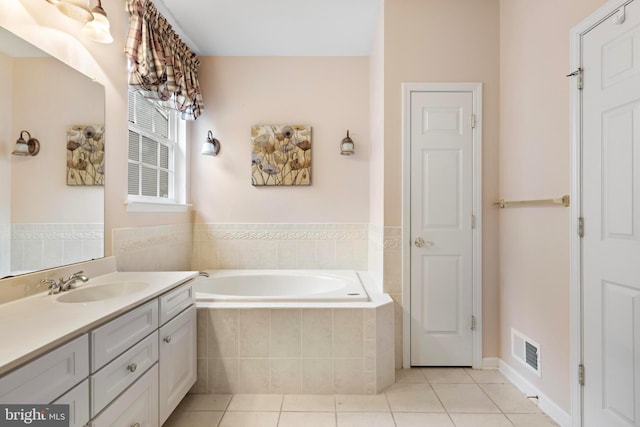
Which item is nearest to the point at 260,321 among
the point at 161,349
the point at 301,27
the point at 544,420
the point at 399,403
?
the point at 161,349

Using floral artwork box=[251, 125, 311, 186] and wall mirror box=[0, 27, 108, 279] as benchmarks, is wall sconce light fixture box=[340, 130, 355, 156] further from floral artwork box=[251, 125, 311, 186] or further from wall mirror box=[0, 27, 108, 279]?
wall mirror box=[0, 27, 108, 279]

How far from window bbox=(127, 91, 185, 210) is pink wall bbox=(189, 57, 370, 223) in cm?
16

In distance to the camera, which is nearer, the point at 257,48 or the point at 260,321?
the point at 260,321

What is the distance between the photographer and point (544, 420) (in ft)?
5.59

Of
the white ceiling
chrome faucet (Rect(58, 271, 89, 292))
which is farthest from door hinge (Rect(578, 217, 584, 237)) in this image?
chrome faucet (Rect(58, 271, 89, 292))

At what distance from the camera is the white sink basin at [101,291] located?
139 cm

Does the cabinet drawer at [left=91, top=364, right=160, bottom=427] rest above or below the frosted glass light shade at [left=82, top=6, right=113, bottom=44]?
below

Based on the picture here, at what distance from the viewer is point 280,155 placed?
2998 mm

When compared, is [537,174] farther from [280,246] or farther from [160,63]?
[160,63]

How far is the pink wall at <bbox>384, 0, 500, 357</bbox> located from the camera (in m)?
2.25

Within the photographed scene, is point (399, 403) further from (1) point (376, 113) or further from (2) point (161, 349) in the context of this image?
(1) point (376, 113)

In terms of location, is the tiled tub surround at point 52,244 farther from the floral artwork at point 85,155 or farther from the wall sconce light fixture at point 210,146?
the wall sconce light fixture at point 210,146

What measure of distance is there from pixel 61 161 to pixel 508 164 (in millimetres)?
2645

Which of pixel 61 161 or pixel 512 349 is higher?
pixel 61 161
